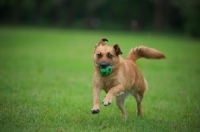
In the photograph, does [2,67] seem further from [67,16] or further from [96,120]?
[67,16]

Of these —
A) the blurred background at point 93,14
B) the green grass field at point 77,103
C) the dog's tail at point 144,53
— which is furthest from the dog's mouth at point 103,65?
the blurred background at point 93,14

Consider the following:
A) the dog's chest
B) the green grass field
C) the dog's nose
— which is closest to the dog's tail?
the green grass field

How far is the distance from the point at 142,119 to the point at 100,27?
2145 inches

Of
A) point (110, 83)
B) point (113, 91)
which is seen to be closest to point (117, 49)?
point (110, 83)

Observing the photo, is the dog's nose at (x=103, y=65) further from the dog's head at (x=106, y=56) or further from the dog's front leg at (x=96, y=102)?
the dog's front leg at (x=96, y=102)

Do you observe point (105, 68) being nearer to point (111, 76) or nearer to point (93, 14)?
point (111, 76)

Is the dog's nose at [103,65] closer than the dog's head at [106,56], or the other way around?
the dog's nose at [103,65]

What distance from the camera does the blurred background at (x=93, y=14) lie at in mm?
57031

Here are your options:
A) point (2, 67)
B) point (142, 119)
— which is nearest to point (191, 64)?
point (2, 67)

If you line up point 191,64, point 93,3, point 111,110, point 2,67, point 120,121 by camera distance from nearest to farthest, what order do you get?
point 120,121 → point 111,110 → point 2,67 → point 191,64 → point 93,3

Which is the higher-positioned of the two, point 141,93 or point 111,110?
point 141,93

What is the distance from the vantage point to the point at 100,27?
201 feet

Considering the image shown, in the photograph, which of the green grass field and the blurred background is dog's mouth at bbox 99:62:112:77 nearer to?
the green grass field

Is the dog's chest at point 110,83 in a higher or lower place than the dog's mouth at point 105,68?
lower
